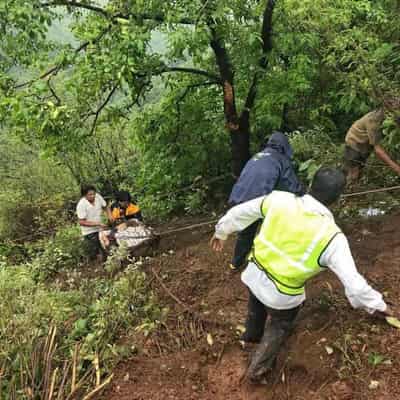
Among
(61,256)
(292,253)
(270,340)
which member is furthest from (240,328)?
(61,256)

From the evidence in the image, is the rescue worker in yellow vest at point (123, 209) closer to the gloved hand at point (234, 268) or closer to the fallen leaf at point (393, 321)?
the gloved hand at point (234, 268)

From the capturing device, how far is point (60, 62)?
182 inches

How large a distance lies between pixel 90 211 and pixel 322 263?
181 inches

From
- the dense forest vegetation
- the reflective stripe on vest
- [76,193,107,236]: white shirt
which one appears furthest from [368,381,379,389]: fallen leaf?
[76,193,107,236]: white shirt

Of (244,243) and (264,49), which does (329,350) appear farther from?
(264,49)

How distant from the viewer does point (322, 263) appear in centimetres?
242

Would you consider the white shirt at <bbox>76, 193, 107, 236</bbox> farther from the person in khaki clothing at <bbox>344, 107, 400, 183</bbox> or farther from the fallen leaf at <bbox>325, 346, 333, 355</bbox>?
the fallen leaf at <bbox>325, 346, 333, 355</bbox>

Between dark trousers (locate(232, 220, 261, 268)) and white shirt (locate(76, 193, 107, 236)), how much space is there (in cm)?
274

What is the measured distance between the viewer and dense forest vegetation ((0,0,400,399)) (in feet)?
12.6

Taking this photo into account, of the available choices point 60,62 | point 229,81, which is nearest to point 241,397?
point 60,62

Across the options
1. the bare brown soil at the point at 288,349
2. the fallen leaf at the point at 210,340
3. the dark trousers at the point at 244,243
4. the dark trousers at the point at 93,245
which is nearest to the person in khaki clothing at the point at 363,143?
the bare brown soil at the point at 288,349

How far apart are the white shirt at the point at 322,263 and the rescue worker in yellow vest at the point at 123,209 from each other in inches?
131

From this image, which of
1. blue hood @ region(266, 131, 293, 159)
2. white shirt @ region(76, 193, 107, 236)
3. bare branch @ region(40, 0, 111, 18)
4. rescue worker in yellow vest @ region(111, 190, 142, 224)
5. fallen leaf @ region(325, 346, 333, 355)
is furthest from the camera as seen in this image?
white shirt @ region(76, 193, 107, 236)

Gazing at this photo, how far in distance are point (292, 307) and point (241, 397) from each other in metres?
0.82
